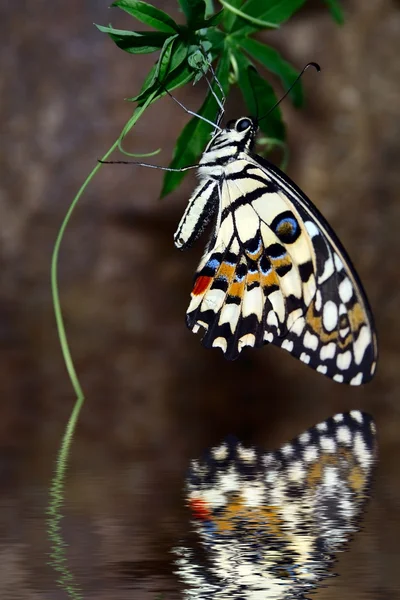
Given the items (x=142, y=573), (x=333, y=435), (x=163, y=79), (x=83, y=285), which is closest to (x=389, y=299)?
(x=333, y=435)

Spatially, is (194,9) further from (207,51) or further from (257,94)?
(257,94)

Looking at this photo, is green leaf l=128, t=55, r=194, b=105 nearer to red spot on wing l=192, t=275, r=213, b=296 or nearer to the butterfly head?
the butterfly head

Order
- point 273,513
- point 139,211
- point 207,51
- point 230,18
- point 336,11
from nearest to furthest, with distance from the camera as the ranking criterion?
1. point 273,513
2. point 207,51
3. point 230,18
4. point 336,11
5. point 139,211

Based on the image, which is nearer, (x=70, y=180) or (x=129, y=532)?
(x=129, y=532)

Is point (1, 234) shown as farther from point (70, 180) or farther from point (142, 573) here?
point (142, 573)

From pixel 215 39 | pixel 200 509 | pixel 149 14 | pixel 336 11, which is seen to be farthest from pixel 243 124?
pixel 200 509

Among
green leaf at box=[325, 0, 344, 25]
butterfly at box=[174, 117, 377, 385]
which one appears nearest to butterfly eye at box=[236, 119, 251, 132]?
butterfly at box=[174, 117, 377, 385]
